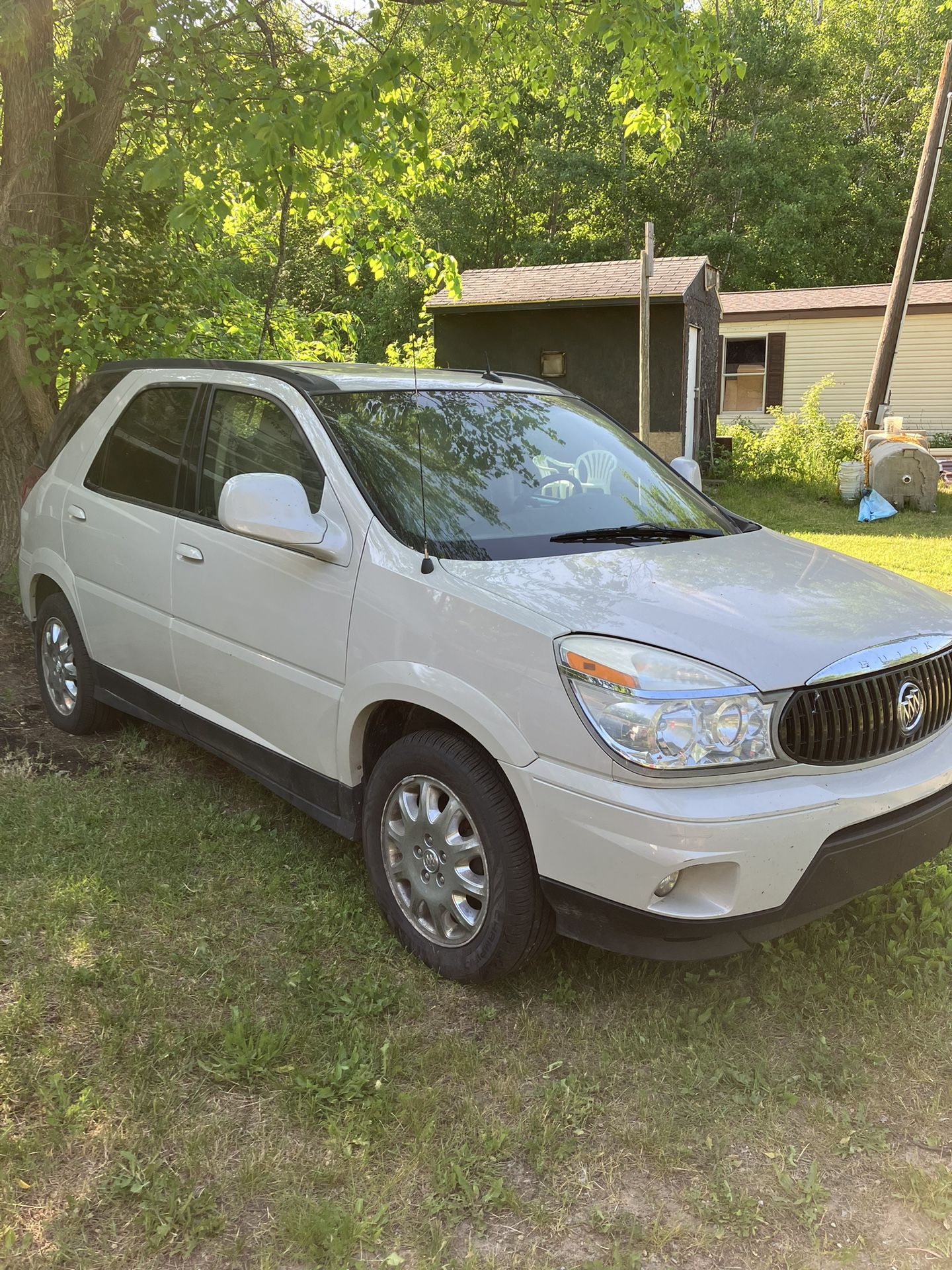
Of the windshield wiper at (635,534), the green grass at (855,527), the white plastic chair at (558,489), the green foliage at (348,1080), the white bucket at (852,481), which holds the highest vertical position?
the white plastic chair at (558,489)

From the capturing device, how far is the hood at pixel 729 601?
9.01 ft

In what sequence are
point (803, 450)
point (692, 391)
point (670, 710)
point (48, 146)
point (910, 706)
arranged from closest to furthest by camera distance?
point (670, 710) < point (910, 706) < point (48, 146) < point (803, 450) < point (692, 391)

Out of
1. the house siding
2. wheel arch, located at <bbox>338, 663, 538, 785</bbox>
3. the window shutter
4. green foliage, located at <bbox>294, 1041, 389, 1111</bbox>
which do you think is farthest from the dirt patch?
the window shutter

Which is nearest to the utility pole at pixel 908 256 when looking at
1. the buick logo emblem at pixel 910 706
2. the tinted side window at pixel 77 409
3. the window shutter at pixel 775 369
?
the window shutter at pixel 775 369

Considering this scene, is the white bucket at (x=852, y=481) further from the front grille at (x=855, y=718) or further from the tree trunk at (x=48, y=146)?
the front grille at (x=855, y=718)

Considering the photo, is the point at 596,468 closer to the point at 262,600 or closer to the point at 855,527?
the point at 262,600

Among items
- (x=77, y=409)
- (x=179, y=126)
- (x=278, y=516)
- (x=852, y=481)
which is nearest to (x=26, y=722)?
(x=77, y=409)

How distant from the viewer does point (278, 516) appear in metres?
3.29

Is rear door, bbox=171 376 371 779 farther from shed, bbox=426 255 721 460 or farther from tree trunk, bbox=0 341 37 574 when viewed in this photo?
shed, bbox=426 255 721 460

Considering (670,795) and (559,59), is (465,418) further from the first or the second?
(559,59)

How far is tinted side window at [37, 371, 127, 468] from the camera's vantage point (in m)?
4.97

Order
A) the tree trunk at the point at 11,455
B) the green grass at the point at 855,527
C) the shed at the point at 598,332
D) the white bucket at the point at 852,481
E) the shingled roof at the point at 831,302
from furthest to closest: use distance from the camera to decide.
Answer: the shingled roof at the point at 831,302 < the shed at the point at 598,332 < the white bucket at the point at 852,481 < the green grass at the point at 855,527 < the tree trunk at the point at 11,455

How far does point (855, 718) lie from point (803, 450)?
50.7 ft

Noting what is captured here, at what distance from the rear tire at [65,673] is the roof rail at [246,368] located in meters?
1.19
